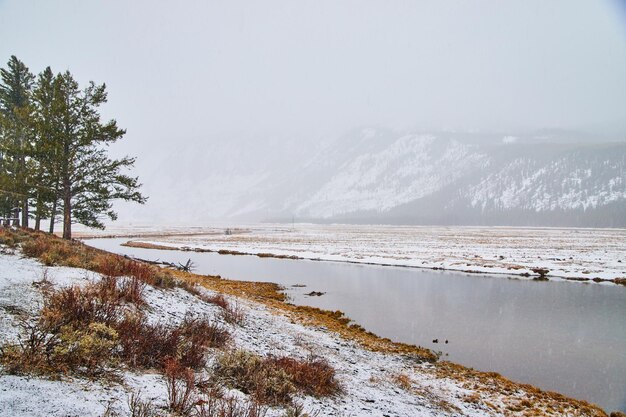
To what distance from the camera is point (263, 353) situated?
9016 mm

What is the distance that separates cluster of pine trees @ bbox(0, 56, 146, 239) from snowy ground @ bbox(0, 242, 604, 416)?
15.4 m

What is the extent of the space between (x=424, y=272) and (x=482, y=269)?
542cm

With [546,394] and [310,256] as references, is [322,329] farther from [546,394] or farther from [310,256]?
[310,256]

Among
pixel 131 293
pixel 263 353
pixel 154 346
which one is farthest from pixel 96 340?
pixel 263 353

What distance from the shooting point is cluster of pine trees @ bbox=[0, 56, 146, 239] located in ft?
81.6

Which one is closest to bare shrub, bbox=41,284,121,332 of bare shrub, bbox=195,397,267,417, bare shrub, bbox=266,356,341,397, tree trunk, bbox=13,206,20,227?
bare shrub, bbox=195,397,267,417

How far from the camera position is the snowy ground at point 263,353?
4.32m

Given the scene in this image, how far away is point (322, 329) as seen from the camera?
555 inches

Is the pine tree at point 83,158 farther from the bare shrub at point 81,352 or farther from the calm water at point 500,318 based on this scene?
the bare shrub at point 81,352

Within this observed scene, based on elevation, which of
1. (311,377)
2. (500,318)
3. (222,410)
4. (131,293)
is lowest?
(500,318)

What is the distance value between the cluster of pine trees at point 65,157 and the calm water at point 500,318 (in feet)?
34.1

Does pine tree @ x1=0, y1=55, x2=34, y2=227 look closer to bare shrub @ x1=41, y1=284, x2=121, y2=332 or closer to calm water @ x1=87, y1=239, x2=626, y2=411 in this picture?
calm water @ x1=87, y1=239, x2=626, y2=411

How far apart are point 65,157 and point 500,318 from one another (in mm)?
27936

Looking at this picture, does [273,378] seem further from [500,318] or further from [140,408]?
[500,318]
